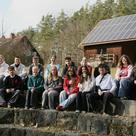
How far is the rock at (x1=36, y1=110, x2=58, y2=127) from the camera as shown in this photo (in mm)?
5141

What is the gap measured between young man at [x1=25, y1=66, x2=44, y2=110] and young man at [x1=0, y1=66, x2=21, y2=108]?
42cm

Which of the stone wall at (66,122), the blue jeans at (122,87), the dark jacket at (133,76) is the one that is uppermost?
the dark jacket at (133,76)

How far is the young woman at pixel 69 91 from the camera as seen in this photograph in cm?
516

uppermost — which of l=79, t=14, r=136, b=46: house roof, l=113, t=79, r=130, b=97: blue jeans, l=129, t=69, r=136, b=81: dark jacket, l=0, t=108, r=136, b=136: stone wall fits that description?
l=79, t=14, r=136, b=46: house roof

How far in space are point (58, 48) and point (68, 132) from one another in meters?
23.3

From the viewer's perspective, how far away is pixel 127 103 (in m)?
4.93

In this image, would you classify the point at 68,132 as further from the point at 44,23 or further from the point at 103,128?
the point at 44,23

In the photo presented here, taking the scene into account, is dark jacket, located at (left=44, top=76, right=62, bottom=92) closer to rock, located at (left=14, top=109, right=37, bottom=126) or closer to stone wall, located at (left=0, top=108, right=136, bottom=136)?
stone wall, located at (left=0, top=108, right=136, bottom=136)

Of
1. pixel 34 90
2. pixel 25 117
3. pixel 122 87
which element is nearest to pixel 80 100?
pixel 122 87

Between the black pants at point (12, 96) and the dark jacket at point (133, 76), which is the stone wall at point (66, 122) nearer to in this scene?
the black pants at point (12, 96)

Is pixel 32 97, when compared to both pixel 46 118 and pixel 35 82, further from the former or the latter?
pixel 46 118

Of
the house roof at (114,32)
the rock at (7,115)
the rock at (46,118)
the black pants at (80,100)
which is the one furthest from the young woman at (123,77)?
the house roof at (114,32)

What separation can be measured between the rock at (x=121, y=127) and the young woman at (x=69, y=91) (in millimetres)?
1310

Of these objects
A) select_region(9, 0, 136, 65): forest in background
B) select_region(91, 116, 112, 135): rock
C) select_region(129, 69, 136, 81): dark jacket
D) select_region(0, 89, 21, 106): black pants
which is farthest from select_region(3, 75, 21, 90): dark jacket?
select_region(9, 0, 136, 65): forest in background
